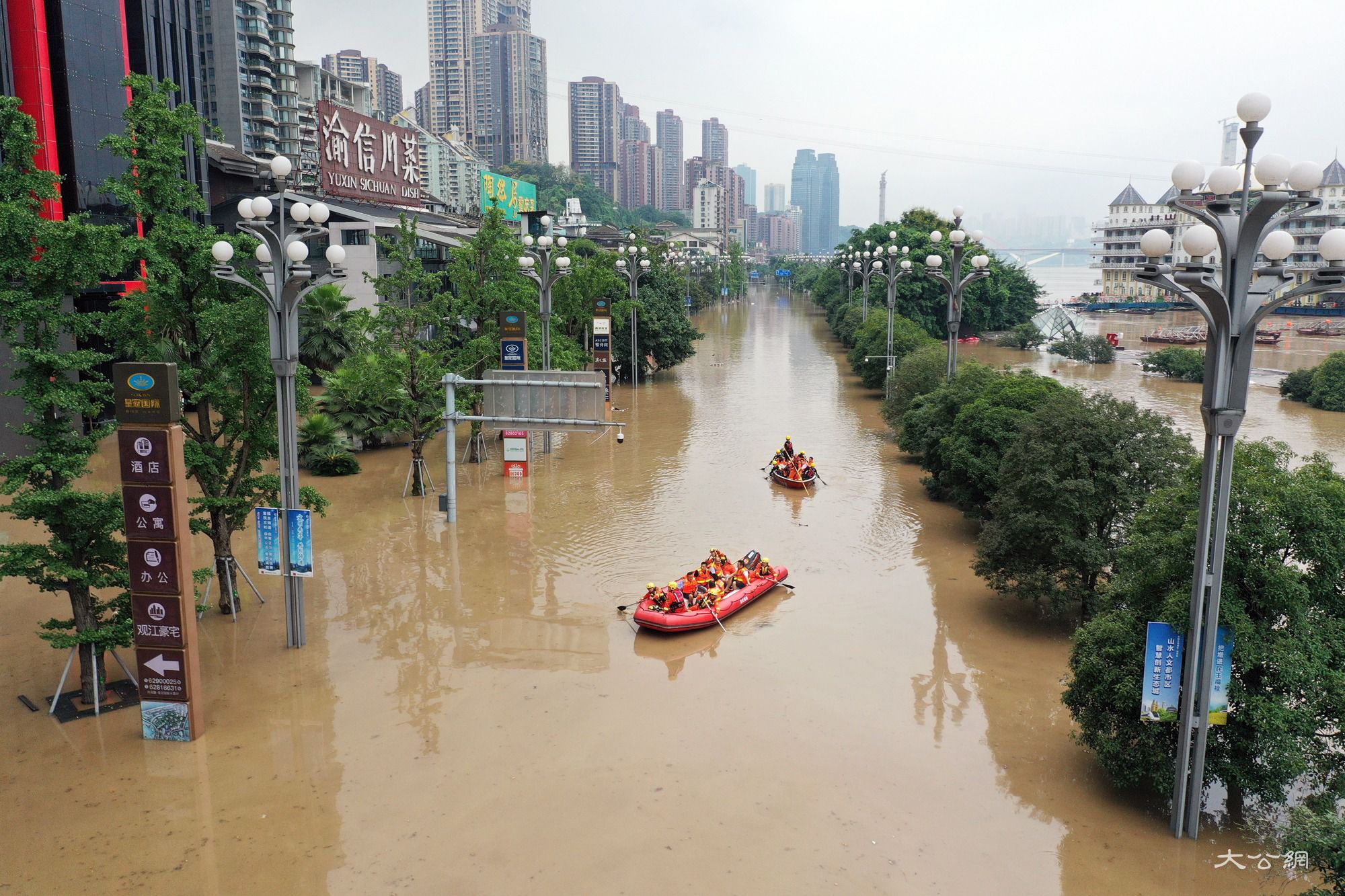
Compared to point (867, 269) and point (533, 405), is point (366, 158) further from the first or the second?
point (867, 269)

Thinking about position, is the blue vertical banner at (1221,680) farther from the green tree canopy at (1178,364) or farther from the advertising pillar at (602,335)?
the green tree canopy at (1178,364)

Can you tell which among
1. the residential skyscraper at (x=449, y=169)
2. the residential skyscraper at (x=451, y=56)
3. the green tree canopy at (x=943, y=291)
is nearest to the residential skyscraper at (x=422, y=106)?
the residential skyscraper at (x=451, y=56)

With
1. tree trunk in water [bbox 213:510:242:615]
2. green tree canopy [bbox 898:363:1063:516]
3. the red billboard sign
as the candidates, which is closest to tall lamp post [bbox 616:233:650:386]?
the red billboard sign

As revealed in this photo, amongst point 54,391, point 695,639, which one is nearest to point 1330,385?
point 695,639

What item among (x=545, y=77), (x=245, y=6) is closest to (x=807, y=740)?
(x=245, y=6)

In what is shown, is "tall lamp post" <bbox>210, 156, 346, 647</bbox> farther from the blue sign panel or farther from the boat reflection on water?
the blue sign panel
